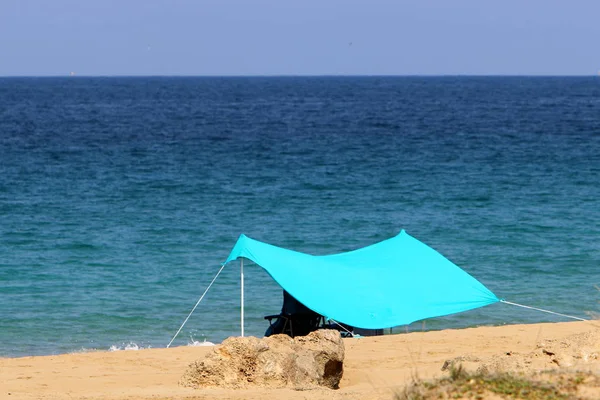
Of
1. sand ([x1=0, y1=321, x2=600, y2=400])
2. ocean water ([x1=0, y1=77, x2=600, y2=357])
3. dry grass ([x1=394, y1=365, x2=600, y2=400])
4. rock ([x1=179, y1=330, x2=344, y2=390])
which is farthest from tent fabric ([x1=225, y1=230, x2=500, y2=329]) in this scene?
dry grass ([x1=394, y1=365, x2=600, y2=400])

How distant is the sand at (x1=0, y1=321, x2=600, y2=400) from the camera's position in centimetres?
912

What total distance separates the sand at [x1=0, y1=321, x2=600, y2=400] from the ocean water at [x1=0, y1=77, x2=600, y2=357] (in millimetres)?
2160

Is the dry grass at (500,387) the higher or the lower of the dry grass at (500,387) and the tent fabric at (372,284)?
the higher

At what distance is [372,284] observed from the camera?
555 inches

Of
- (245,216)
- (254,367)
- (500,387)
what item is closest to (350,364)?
(254,367)

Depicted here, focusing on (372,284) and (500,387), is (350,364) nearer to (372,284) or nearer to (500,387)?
(372,284)

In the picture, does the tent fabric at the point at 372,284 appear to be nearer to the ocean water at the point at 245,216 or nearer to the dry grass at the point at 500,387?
the ocean water at the point at 245,216

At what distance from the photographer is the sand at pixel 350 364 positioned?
9.12 meters

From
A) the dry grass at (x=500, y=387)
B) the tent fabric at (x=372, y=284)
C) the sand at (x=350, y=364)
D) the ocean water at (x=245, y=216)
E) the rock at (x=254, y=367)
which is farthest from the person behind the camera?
the ocean water at (x=245, y=216)

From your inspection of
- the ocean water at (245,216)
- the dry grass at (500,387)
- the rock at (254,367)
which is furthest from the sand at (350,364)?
the ocean water at (245,216)

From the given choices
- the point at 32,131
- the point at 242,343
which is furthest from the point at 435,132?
the point at 242,343

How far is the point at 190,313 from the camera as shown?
51.7ft

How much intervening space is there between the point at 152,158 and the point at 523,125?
26187mm

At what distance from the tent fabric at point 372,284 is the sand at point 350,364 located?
0.39 meters
